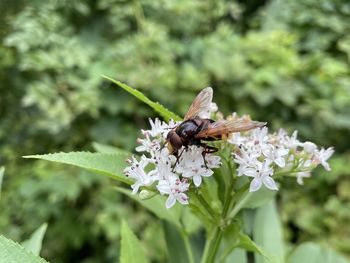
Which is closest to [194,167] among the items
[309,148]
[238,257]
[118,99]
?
[309,148]

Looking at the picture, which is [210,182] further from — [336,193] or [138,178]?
[336,193]

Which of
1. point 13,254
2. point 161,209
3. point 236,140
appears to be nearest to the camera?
point 13,254

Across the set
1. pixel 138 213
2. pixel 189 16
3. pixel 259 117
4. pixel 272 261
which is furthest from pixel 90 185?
pixel 272 261

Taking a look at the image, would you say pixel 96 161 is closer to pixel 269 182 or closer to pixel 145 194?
pixel 145 194

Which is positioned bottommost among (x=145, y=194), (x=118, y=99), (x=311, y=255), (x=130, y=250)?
(x=118, y=99)

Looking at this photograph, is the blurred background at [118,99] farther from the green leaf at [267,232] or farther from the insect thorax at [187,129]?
the insect thorax at [187,129]

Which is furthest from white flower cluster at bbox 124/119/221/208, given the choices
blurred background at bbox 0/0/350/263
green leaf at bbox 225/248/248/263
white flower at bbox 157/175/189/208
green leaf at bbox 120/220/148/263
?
blurred background at bbox 0/0/350/263

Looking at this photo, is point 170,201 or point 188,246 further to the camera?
point 188,246
